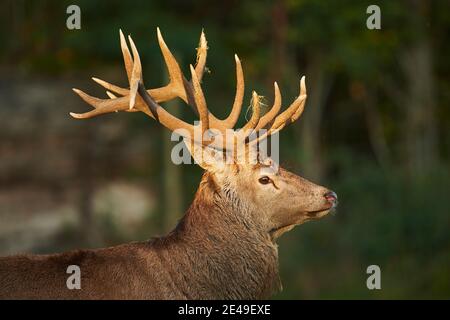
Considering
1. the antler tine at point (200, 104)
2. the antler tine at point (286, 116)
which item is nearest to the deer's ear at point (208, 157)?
the antler tine at point (200, 104)

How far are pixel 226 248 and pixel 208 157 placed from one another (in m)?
0.67

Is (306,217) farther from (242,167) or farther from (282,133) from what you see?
(282,133)

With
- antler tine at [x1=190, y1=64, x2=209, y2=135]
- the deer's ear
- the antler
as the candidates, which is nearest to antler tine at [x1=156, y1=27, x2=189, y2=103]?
the antler

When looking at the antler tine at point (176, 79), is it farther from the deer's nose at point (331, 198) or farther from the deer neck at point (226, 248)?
the deer's nose at point (331, 198)

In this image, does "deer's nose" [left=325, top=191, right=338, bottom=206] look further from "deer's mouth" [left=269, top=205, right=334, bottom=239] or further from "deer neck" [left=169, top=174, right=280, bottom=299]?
"deer neck" [left=169, top=174, right=280, bottom=299]

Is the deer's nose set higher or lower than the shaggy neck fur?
Answer: higher

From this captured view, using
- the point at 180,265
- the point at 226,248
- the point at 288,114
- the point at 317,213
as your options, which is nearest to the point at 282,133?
the point at 288,114

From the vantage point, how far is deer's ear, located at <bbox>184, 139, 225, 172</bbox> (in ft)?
23.1

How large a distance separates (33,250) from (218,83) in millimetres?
5615

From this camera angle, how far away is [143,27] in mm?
19453

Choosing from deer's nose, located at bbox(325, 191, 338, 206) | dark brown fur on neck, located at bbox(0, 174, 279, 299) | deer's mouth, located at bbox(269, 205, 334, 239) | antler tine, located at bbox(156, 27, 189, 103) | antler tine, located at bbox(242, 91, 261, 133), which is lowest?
dark brown fur on neck, located at bbox(0, 174, 279, 299)

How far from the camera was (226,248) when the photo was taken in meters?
6.90

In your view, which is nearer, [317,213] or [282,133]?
[317,213]

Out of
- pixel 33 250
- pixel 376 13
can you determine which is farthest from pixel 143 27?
pixel 33 250
